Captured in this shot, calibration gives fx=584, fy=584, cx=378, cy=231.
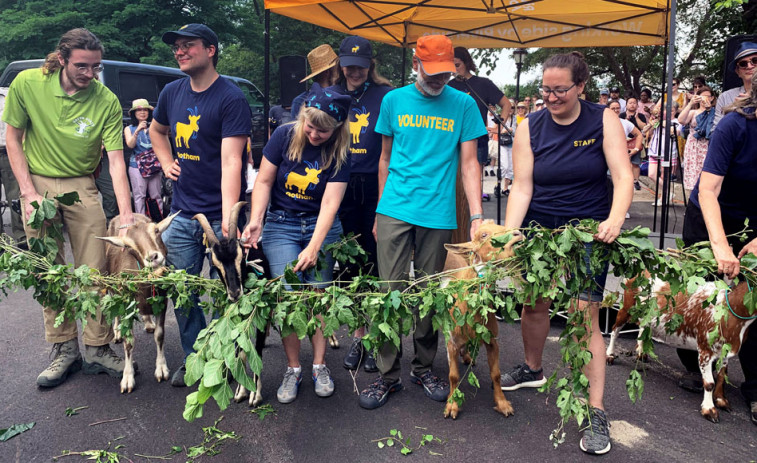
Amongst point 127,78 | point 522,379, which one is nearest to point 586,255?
point 522,379

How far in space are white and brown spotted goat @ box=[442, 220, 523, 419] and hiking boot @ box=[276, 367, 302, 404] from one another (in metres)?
1.07

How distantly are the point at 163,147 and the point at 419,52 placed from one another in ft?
6.73

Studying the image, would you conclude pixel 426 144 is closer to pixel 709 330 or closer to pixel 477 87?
pixel 709 330

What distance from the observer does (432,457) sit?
3.41 metres

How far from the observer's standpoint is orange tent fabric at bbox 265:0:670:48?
712 centimetres

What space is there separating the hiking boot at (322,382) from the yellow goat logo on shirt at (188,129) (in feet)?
6.08

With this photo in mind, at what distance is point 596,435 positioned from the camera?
3439mm

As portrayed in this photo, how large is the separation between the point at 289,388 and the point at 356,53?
2562mm

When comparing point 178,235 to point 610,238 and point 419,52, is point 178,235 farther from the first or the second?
point 610,238

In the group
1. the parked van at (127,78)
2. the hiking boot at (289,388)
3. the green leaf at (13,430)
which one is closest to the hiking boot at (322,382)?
the hiking boot at (289,388)

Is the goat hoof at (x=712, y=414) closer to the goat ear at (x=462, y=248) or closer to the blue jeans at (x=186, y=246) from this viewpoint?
the goat ear at (x=462, y=248)

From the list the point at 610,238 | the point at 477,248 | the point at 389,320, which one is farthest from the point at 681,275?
the point at 389,320

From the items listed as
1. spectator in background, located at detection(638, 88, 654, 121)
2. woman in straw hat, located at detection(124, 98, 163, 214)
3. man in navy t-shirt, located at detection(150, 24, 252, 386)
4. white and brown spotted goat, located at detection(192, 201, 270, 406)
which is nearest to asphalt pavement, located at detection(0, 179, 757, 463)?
white and brown spotted goat, located at detection(192, 201, 270, 406)

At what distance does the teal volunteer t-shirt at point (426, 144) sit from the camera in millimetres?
3883
